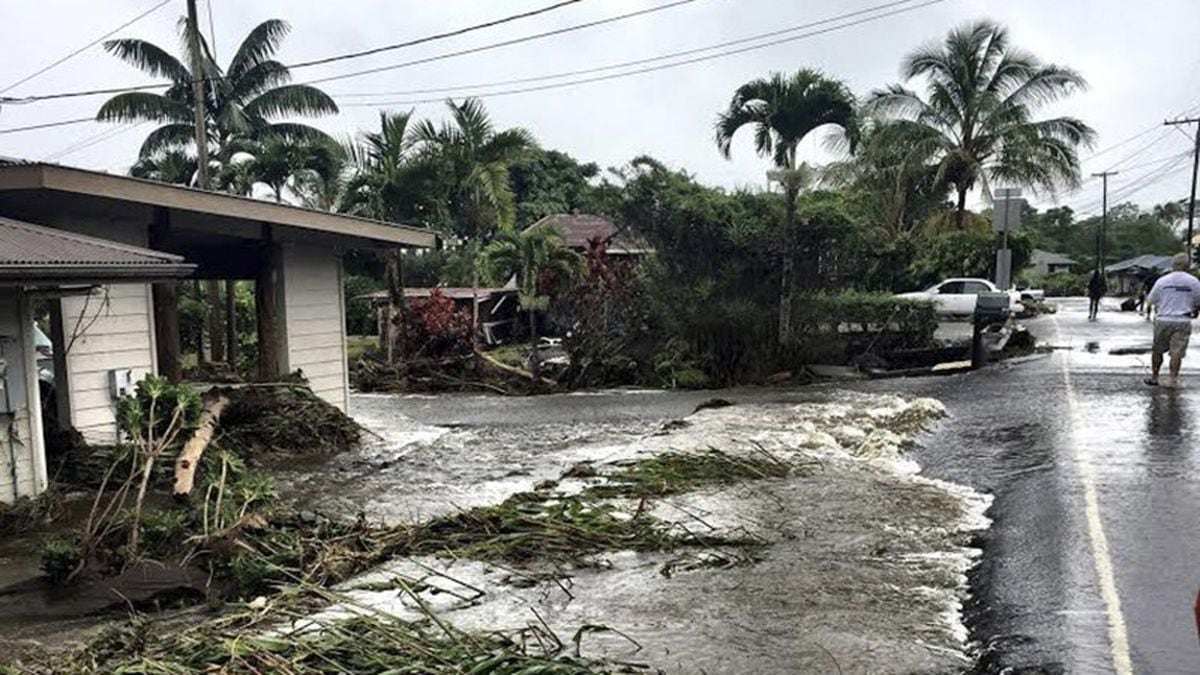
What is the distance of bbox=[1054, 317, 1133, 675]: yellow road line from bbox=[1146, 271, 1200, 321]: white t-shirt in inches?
115

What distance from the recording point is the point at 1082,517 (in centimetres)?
693

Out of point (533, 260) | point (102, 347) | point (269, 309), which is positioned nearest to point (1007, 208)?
point (533, 260)

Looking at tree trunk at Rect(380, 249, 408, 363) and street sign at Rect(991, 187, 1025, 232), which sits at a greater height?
street sign at Rect(991, 187, 1025, 232)

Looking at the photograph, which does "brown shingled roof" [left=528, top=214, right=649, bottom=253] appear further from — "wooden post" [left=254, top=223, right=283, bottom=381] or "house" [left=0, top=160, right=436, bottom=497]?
"wooden post" [left=254, top=223, right=283, bottom=381]

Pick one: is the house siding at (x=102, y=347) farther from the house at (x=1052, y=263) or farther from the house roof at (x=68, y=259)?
the house at (x=1052, y=263)

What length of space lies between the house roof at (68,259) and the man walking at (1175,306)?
11866 millimetres

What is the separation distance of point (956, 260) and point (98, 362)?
2923 centimetres

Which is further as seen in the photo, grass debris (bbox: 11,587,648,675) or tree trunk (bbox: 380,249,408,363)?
tree trunk (bbox: 380,249,408,363)

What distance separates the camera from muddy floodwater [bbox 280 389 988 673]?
5.04 meters

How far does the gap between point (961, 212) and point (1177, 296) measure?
22.6m

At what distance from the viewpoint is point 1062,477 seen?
823cm

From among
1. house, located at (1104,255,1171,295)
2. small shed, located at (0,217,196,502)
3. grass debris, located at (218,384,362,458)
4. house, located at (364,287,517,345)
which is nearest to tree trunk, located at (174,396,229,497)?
grass debris, located at (218,384,362,458)

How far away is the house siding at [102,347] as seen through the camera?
998cm

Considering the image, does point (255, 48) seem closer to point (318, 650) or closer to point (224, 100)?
point (224, 100)
